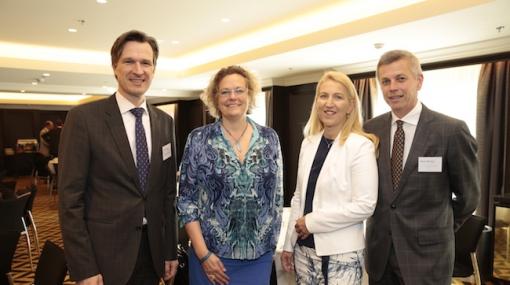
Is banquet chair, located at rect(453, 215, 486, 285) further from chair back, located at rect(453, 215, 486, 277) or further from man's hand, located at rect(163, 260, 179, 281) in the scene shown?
man's hand, located at rect(163, 260, 179, 281)

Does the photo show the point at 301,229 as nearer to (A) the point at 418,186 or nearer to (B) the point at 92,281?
(A) the point at 418,186

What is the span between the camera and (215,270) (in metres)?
1.66

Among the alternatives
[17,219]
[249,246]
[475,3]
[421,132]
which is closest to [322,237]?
[249,246]

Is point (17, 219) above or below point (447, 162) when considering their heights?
below

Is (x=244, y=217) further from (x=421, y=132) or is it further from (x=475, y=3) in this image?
(x=475, y=3)

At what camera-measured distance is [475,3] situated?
11.7 feet

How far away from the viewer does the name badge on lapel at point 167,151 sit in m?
1.77

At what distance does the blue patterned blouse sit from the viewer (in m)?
1.67

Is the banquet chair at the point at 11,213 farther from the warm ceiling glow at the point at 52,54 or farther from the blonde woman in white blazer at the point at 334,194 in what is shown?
the warm ceiling glow at the point at 52,54

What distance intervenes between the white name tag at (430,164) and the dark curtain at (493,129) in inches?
154

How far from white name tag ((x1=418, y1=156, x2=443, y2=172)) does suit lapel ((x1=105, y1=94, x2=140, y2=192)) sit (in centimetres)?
124

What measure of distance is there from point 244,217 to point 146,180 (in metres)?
0.46

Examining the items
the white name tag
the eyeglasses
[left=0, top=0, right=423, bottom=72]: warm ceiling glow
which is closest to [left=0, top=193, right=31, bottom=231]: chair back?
the eyeglasses

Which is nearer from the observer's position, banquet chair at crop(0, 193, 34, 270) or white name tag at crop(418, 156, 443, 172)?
white name tag at crop(418, 156, 443, 172)
